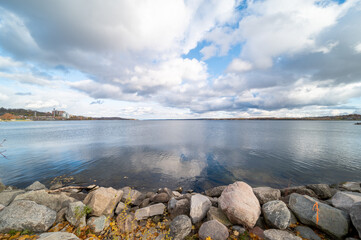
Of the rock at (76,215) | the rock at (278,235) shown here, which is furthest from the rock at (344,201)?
the rock at (76,215)

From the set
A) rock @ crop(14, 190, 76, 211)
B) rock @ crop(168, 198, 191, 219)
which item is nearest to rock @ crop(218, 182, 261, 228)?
rock @ crop(168, 198, 191, 219)

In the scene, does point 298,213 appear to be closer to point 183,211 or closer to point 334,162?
point 183,211

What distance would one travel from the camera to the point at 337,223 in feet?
18.2

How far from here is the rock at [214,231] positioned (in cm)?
542

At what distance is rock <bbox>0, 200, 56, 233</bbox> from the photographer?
18.5ft

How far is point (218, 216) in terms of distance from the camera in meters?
6.52

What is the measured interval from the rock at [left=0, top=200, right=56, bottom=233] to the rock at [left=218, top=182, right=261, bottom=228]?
820 cm

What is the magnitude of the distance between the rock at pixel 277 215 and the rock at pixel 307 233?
0.55 m

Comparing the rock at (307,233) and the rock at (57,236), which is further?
the rock at (307,233)

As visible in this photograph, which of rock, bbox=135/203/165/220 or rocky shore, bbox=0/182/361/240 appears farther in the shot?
rock, bbox=135/203/165/220

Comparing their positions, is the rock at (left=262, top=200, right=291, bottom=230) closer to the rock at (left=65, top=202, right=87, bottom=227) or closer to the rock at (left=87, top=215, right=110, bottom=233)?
the rock at (left=87, top=215, right=110, bottom=233)

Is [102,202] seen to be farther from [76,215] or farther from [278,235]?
[278,235]

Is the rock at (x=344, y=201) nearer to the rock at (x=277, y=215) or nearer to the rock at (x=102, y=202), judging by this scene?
the rock at (x=277, y=215)

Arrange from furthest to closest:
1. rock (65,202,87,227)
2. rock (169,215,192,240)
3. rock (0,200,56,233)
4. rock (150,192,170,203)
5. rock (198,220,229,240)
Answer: rock (150,192,170,203)
rock (65,202,87,227)
rock (169,215,192,240)
rock (0,200,56,233)
rock (198,220,229,240)
